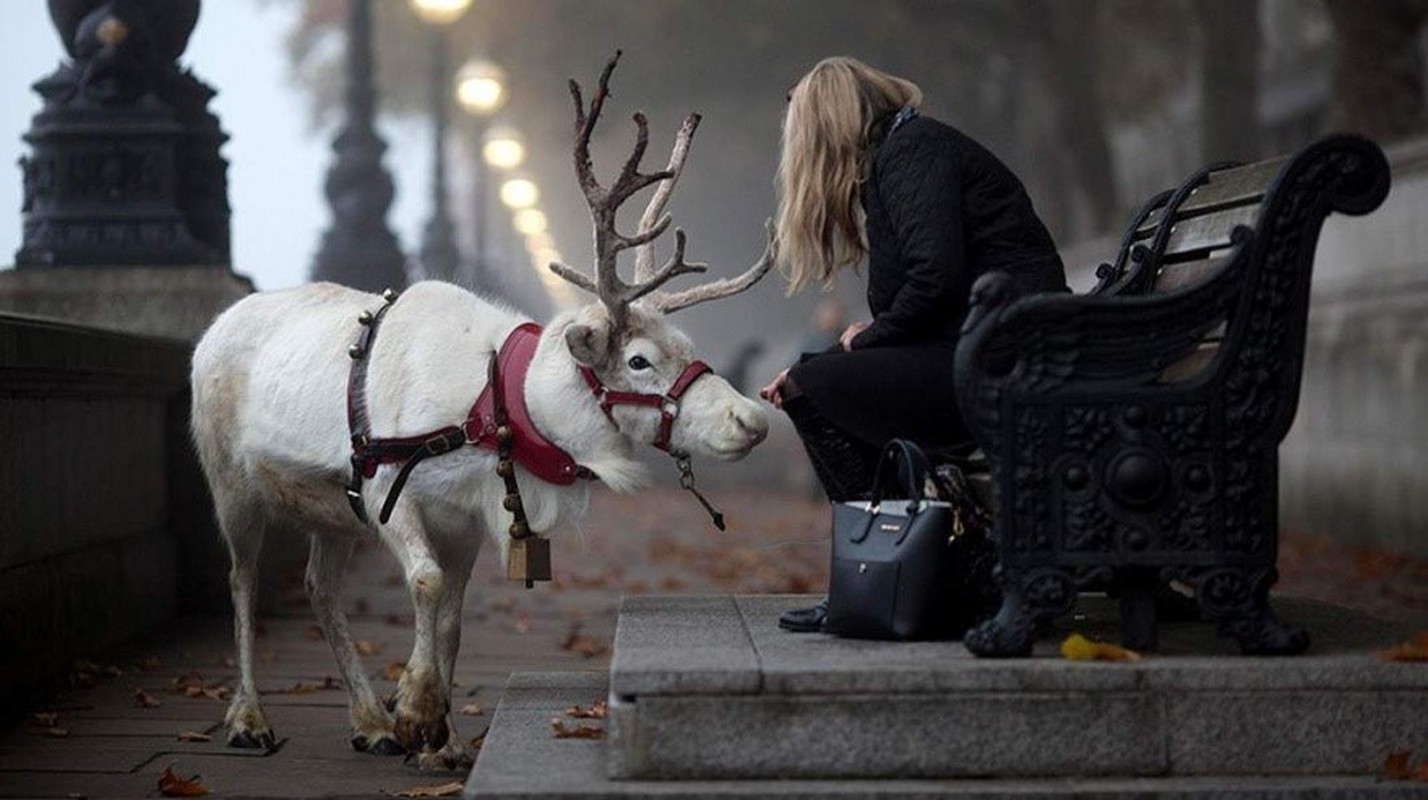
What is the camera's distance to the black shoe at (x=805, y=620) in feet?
24.0

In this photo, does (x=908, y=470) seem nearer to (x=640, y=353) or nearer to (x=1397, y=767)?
(x=640, y=353)

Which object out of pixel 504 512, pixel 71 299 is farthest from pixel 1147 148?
pixel 504 512

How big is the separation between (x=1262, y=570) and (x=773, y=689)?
1.29 meters

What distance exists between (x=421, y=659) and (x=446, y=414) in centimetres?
74

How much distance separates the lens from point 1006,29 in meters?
34.7

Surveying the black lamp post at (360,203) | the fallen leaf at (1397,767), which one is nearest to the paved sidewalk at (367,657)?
the fallen leaf at (1397,767)

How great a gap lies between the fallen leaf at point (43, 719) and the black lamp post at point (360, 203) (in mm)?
15129

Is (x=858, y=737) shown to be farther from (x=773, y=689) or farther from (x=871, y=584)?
(x=871, y=584)

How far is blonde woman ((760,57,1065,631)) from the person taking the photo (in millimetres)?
7418

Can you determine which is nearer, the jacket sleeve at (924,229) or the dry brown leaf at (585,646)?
the jacket sleeve at (924,229)

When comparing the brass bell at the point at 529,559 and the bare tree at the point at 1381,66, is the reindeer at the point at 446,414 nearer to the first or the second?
the brass bell at the point at 529,559

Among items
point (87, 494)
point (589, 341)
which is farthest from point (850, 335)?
point (87, 494)

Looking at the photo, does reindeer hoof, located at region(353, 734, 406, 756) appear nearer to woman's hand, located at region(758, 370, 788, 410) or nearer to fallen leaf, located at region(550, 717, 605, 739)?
fallen leaf, located at region(550, 717, 605, 739)

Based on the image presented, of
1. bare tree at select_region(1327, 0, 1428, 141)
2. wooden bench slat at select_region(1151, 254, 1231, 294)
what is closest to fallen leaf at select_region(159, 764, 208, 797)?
wooden bench slat at select_region(1151, 254, 1231, 294)
